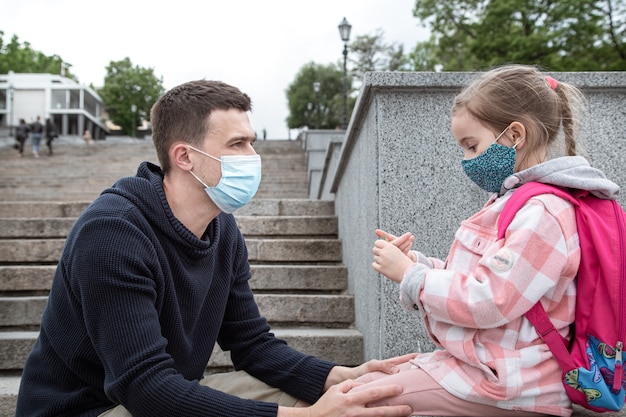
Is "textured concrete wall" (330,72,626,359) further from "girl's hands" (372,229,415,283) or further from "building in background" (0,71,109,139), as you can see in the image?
"building in background" (0,71,109,139)

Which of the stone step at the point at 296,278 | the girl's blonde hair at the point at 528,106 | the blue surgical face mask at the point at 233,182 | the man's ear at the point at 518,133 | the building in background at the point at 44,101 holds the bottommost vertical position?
the stone step at the point at 296,278

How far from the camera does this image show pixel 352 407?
74.8 inches

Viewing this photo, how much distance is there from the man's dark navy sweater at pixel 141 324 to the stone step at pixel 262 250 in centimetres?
263

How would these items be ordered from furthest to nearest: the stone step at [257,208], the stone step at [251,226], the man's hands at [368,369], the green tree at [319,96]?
the green tree at [319,96], the stone step at [257,208], the stone step at [251,226], the man's hands at [368,369]

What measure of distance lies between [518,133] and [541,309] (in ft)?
1.85

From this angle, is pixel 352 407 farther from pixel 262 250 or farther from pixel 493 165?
pixel 262 250

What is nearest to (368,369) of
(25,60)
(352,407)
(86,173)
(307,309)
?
(352,407)

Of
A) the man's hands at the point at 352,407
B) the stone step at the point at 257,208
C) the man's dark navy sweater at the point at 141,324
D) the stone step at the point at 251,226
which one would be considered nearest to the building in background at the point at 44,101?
the stone step at the point at 257,208

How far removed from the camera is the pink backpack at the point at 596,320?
1623mm

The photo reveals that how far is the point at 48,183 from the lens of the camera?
13219mm

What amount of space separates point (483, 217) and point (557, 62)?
23626 mm

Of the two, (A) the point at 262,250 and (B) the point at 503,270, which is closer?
(B) the point at 503,270

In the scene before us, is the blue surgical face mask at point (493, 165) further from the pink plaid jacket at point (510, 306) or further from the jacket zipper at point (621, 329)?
the jacket zipper at point (621, 329)

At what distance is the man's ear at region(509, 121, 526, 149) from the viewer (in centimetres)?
185
